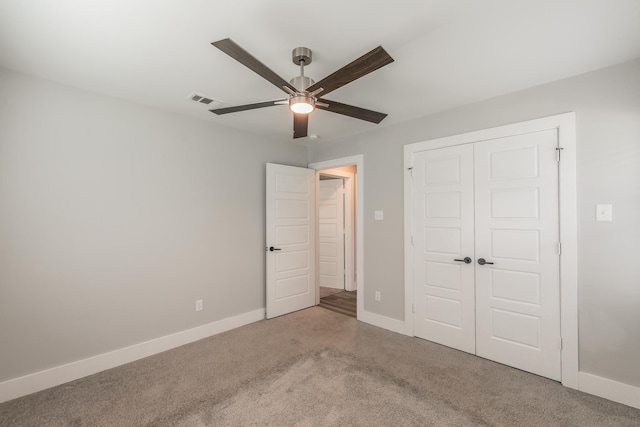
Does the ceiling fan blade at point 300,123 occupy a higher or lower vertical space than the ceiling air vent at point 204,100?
lower

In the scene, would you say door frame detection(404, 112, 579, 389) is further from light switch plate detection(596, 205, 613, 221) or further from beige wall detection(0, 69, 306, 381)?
beige wall detection(0, 69, 306, 381)

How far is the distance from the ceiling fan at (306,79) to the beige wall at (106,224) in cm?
123

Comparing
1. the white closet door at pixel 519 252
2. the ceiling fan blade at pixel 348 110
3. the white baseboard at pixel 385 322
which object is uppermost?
the ceiling fan blade at pixel 348 110

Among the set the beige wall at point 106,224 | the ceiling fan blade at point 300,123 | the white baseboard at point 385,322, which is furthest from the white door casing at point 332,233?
the ceiling fan blade at point 300,123

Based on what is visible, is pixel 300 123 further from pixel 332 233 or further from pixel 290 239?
pixel 332 233

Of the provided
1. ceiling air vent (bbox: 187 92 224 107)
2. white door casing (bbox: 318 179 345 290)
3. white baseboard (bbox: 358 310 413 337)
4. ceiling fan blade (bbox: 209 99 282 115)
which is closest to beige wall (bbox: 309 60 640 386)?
white baseboard (bbox: 358 310 413 337)

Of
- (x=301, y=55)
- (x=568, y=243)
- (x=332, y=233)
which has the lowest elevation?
(x=332, y=233)

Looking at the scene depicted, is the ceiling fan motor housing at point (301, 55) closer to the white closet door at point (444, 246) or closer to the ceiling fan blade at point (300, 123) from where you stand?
the ceiling fan blade at point (300, 123)

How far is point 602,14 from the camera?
1.59 metres

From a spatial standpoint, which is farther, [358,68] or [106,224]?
[106,224]

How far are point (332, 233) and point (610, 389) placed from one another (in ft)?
13.0

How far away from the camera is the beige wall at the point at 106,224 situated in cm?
219

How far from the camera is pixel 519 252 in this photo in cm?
252

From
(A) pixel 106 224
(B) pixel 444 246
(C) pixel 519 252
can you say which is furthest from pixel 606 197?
(A) pixel 106 224
